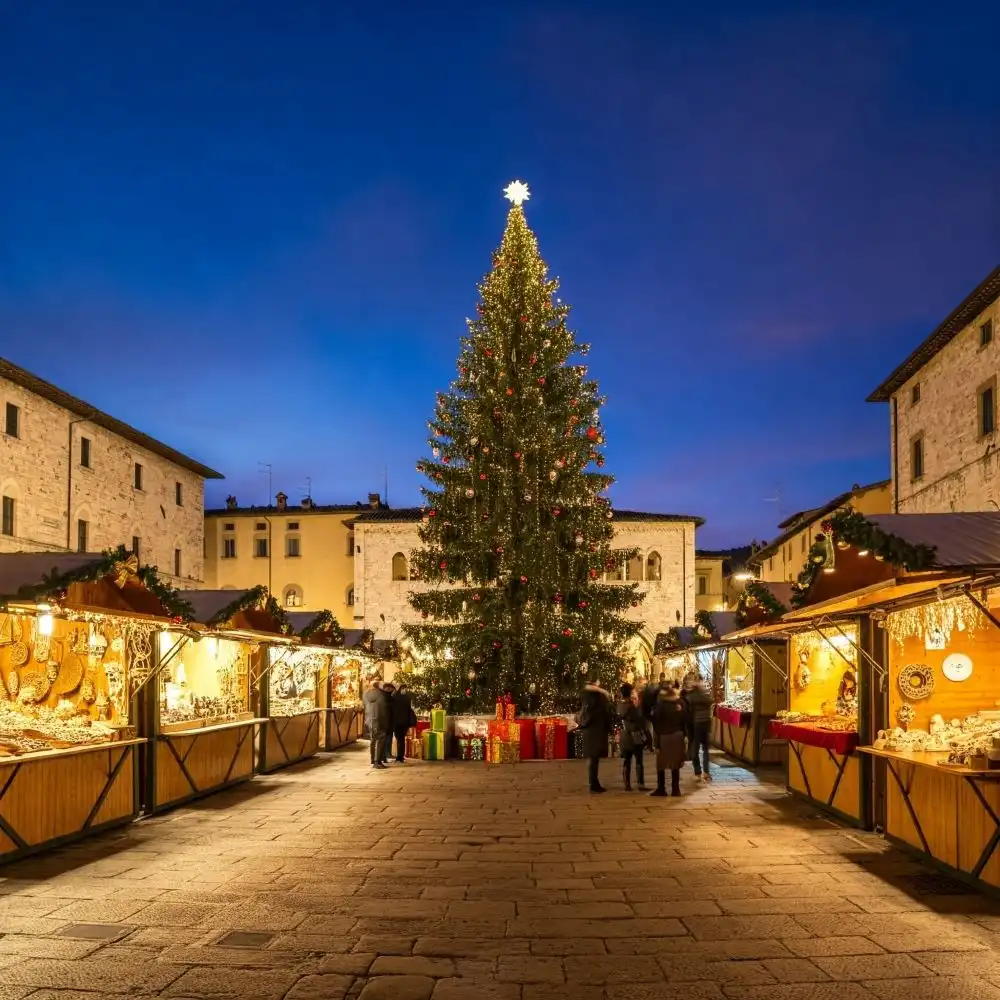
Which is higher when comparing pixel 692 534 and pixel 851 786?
pixel 692 534

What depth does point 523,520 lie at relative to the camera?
2186cm

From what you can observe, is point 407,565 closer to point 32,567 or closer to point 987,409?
point 987,409

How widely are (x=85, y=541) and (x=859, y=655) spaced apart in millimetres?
29511

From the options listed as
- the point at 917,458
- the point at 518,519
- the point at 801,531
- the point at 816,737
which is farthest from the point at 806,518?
the point at 816,737

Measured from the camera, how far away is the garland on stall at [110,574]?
911 centimetres

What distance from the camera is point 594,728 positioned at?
48.1ft

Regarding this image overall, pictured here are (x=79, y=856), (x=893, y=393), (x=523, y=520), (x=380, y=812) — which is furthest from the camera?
(x=893, y=393)

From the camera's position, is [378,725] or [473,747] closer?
[378,725]

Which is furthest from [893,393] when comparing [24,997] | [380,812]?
[24,997]

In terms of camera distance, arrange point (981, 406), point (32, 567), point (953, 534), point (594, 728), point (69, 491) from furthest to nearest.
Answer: point (69, 491) → point (981, 406) → point (594, 728) → point (32, 567) → point (953, 534)

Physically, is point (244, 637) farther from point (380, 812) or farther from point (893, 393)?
point (893, 393)

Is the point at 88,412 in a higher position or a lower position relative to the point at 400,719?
higher

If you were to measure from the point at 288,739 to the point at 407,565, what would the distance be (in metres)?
23.6

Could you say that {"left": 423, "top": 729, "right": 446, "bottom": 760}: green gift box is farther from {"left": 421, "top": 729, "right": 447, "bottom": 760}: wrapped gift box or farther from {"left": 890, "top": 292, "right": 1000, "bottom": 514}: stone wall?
{"left": 890, "top": 292, "right": 1000, "bottom": 514}: stone wall
